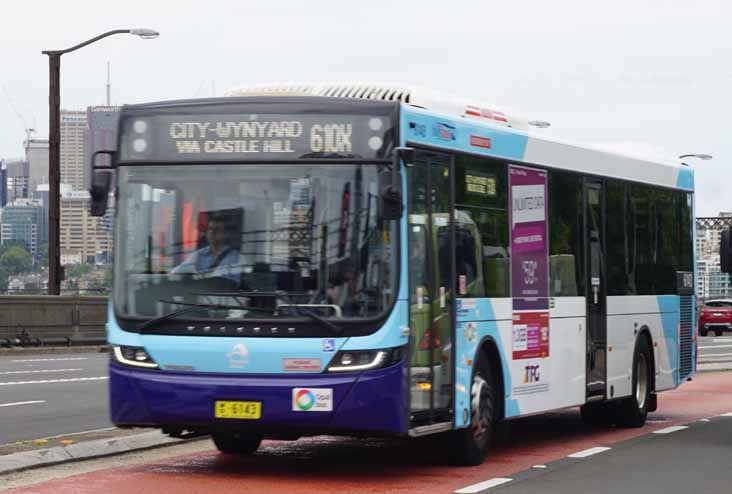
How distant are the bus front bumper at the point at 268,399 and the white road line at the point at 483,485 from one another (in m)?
0.63

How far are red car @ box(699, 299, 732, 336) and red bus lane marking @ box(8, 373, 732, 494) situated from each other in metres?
54.0

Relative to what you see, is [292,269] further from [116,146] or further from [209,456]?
[209,456]

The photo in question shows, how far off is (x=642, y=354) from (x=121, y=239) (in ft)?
25.7

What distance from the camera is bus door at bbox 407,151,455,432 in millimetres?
12469

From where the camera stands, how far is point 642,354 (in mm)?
18516

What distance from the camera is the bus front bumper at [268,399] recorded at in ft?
39.1

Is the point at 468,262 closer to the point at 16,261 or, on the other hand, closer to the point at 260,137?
the point at 260,137

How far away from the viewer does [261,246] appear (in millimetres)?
12180

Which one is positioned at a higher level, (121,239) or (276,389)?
(121,239)

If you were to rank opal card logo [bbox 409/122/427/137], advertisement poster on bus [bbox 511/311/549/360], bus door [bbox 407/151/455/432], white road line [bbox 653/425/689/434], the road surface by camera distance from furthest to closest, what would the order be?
white road line [bbox 653/425/689/434]
the road surface
advertisement poster on bus [bbox 511/311/549/360]
opal card logo [bbox 409/122/427/137]
bus door [bbox 407/151/455/432]

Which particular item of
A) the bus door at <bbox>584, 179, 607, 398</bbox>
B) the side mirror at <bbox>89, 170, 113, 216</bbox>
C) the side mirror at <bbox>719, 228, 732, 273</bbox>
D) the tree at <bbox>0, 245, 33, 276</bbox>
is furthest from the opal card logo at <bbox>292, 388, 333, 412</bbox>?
the tree at <bbox>0, 245, 33, 276</bbox>

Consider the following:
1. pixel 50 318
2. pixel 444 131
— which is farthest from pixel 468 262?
pixel 50 318

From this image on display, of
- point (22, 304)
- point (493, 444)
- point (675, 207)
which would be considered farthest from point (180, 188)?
point (22, 304)

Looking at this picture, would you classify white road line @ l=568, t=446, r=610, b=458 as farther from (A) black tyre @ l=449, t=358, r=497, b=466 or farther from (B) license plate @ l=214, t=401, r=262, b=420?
(B) license plate @ l=214, t=401, r=262, b=420
